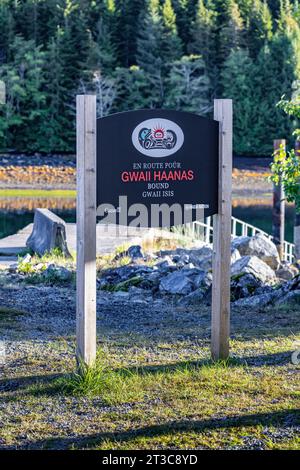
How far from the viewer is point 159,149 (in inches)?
240

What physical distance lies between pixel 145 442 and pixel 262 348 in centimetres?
240

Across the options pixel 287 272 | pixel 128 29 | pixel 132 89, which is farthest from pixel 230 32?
pixel 287 272

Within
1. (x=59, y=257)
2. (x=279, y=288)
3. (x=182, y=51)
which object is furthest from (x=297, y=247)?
(x=182, y=51)

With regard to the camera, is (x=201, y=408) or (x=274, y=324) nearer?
(x=201, y=408)

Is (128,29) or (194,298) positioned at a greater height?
(128,29)

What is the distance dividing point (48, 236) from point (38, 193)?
31632 millimetres

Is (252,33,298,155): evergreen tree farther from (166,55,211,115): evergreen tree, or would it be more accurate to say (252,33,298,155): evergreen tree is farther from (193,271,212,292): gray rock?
(193,271,212,292): gray rock

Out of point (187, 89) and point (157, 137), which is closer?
point (157, 137)

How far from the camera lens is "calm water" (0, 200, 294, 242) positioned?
91.5ft

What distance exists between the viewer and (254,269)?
10594mm

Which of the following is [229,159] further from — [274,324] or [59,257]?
[59,257]

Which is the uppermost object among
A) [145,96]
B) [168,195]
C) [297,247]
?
[145,96]

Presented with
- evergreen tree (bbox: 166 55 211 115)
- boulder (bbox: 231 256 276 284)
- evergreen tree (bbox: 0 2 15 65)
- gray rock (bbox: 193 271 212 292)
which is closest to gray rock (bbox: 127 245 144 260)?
boulder (bbox: 231 256 276 284)

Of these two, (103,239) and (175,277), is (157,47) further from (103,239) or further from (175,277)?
(175,277)
